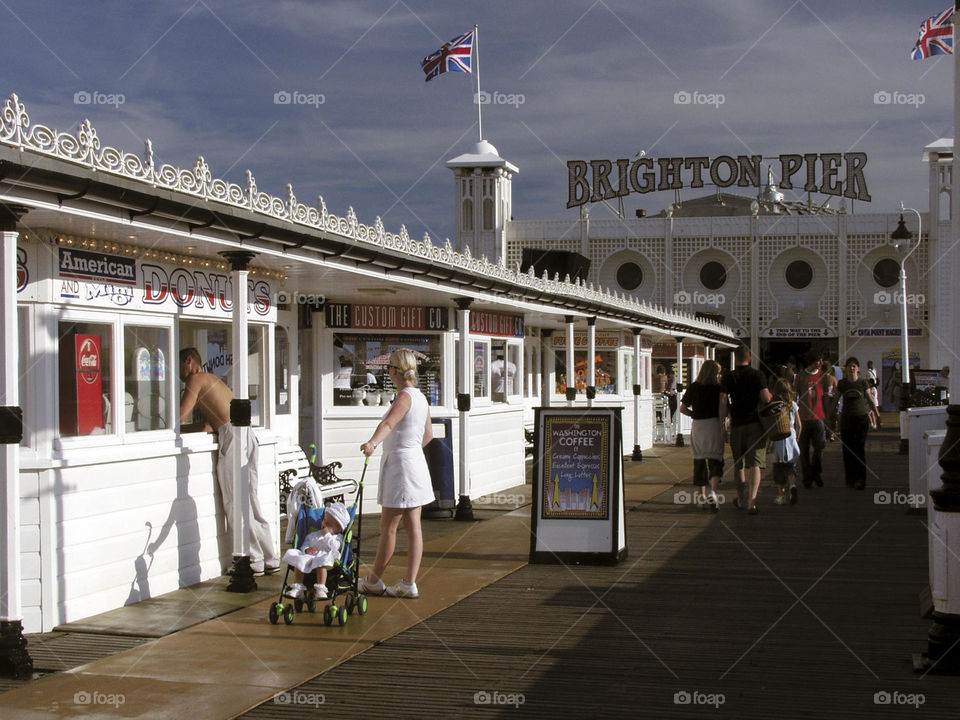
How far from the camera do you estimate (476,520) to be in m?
13.1

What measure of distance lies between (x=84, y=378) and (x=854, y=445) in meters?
11.6

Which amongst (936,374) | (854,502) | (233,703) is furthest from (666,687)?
(936,374)

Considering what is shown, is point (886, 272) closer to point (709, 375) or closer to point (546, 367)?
point (546, 367)

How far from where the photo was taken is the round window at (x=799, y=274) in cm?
5078

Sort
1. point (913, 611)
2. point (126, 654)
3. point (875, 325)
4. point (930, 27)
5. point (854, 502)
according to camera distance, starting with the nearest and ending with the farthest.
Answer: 1. point (126, 654)
2. point (913, 611)
3. point (854, 502)
4. point (930, 27)
5. point (875, 325)

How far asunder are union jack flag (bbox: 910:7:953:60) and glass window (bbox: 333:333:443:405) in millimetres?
16765

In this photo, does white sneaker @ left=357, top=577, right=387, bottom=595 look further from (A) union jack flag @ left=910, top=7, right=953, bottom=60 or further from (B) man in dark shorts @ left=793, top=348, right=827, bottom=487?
(A) union jack flag @ left=910, top=7, right=953, bottom=60

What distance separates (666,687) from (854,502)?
9594 millimetres

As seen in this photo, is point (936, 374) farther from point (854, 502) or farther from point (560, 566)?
point (560, 566)

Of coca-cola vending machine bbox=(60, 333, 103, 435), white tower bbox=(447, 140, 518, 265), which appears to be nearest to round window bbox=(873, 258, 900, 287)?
white tower bbox=(447, 140, 518, 265)

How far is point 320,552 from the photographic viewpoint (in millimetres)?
7801

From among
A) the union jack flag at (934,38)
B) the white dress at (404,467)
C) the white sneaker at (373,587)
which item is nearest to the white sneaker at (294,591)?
the white sneaker at (373,587)

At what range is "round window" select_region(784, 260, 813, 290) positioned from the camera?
50.8 m

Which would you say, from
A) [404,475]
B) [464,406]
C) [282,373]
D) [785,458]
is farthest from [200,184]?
[785,458]
